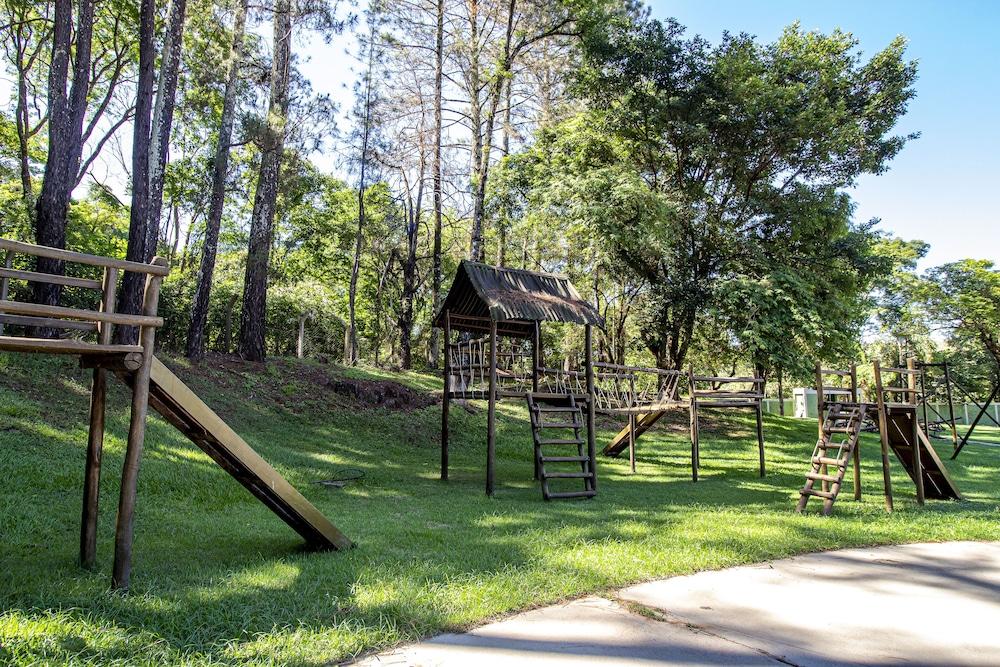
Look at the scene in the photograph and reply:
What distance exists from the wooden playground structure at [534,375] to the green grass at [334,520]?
2.82 feet

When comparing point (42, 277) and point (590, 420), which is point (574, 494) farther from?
point (42, 277)

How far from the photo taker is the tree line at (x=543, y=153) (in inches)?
660

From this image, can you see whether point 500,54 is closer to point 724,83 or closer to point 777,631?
point 724,83

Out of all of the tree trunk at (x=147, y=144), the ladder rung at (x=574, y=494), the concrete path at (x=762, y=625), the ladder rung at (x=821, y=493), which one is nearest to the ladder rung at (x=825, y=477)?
the ladder rung at (x=821, y=493)

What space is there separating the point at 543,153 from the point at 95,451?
19.0 metres

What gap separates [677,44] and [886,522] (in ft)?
53.4

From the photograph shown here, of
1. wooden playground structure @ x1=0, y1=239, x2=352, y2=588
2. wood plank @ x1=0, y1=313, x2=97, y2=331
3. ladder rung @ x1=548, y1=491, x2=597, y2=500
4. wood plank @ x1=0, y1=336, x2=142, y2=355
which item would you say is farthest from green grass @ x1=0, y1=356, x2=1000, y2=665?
wood plank @ x1=0, y1=313, x2=97, y2=331

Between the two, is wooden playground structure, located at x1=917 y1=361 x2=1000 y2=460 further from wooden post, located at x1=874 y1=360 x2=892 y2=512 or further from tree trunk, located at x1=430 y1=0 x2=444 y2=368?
tree trunk, located at x1=430 y1=0 x2=444 y2=368

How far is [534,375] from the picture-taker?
12.5 metres

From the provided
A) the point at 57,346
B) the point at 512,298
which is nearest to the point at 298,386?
the point at 512,298

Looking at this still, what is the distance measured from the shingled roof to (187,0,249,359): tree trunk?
21.6 ft

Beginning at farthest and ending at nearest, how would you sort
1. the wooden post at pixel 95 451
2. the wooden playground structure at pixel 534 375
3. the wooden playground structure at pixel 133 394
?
1. the wooden playground structure at pixel 534 375
2. the wooden post at pixel 95 451
3. the wooden playground structure at pixel 133 394

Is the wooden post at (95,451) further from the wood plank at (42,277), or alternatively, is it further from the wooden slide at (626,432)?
the wooden slide at (626,432)

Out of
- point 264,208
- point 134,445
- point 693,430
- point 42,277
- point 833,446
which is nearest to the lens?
point 42,277
